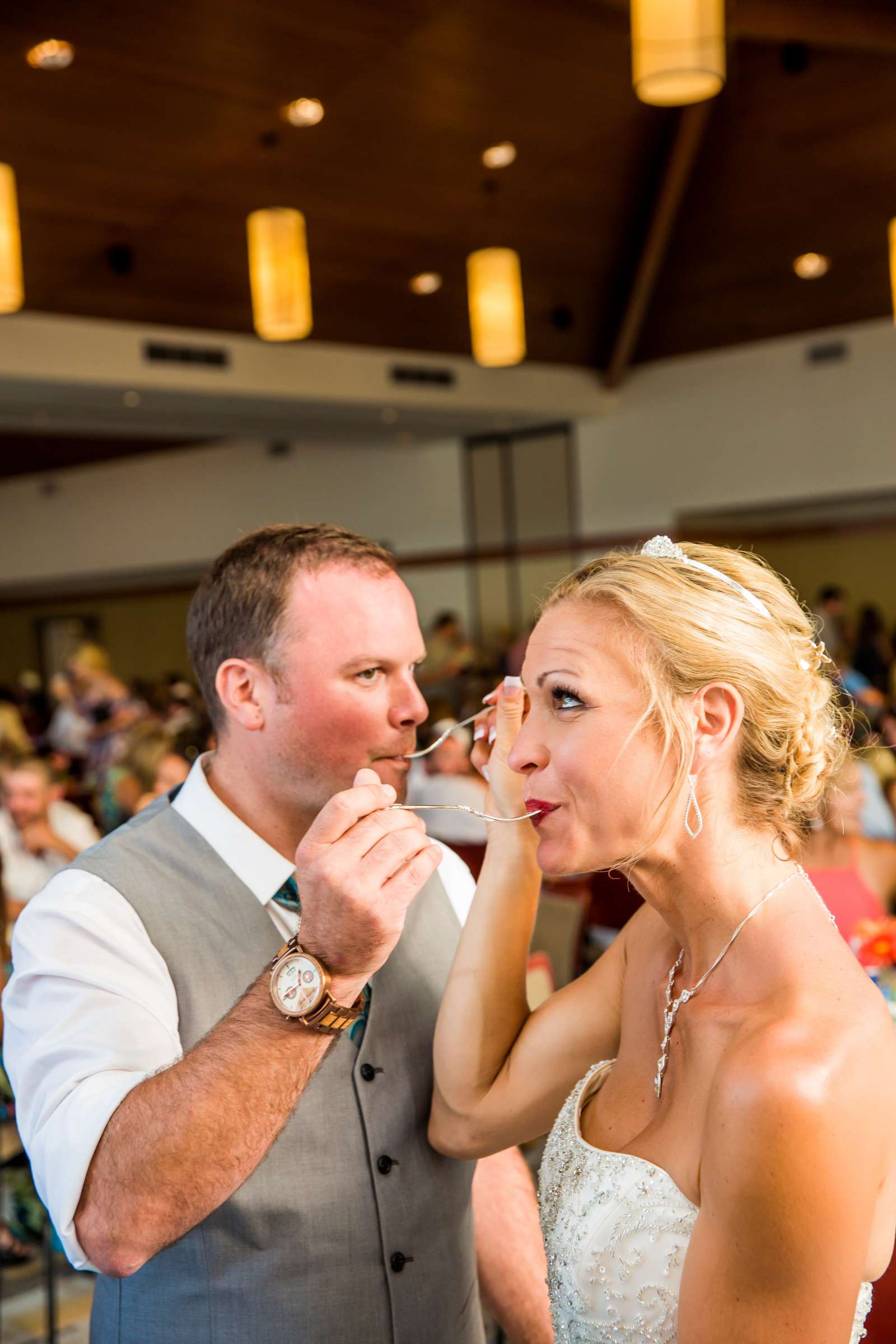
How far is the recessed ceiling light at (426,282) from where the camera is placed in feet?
31.6

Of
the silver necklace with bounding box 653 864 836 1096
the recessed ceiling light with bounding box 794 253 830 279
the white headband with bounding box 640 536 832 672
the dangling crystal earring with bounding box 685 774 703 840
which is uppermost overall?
the recessed ceiling light with bounding box 794 253 830 279

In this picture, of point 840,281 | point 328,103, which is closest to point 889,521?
point 840,281

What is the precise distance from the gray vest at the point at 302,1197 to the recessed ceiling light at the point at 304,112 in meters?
6.29

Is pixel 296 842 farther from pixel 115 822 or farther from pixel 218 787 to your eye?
pixel 115 822

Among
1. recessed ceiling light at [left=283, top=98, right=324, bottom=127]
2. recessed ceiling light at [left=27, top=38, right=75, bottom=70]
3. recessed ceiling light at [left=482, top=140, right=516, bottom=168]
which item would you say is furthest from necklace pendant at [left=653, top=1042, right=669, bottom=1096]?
recessed ceiling light at [left=482, top=140, right=516, bottom=168]

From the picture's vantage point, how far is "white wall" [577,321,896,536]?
10695 mm

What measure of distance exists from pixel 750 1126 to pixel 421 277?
9251mm

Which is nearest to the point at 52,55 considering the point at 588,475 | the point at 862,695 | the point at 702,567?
the point at 862,695

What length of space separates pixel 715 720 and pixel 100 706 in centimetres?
807

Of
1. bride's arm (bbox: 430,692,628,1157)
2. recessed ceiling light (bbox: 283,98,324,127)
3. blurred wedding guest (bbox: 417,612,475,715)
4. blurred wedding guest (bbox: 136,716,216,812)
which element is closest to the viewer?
bride's arm (bbox: 430,692,628,1157)

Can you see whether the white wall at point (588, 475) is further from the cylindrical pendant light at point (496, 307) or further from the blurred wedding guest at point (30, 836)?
the blurred wedding guest at point (30, 836)

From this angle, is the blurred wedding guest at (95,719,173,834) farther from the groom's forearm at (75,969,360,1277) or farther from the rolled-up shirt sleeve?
the groom's forearm at (75,969,360,1277)

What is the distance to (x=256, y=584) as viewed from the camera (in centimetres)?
163

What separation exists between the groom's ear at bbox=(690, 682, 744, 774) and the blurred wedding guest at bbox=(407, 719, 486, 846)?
2839mm
